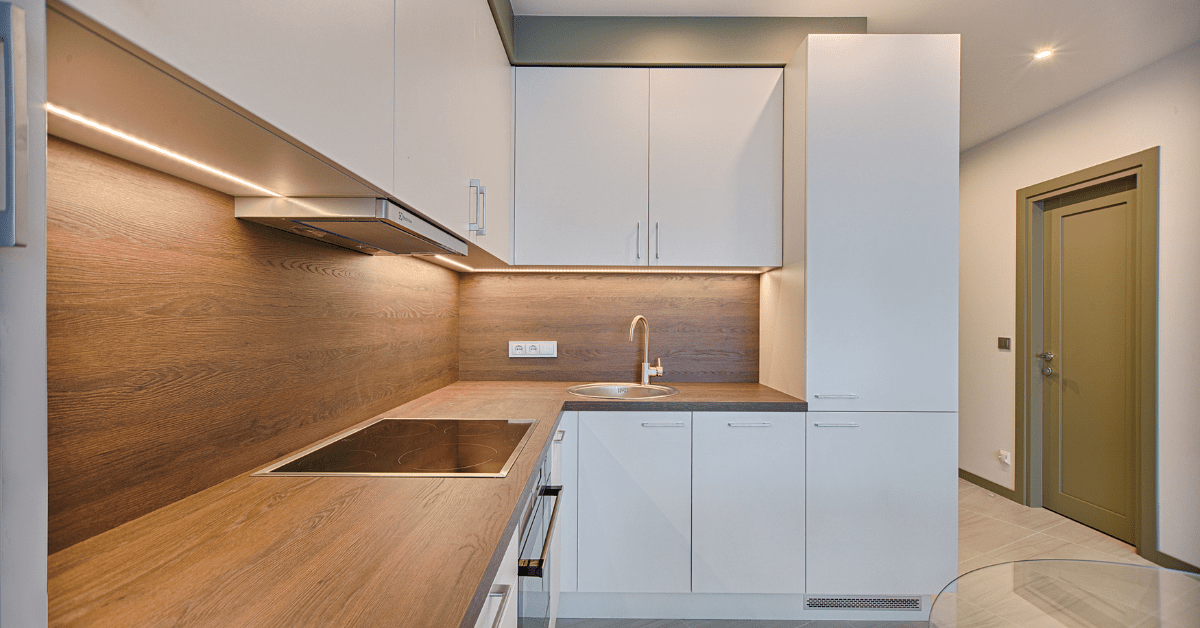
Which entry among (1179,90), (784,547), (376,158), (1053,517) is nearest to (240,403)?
(376,158)

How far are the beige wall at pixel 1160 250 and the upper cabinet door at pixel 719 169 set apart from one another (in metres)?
2.03

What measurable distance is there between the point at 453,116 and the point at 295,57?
0.74 m

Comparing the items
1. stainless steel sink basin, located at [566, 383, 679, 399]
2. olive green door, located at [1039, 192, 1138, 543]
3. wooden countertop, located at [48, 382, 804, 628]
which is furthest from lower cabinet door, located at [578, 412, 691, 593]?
olive green door, located at [1039, 192, 1138, 543]

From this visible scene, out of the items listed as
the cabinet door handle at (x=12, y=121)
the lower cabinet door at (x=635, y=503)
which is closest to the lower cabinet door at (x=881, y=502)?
the lower cabinet door at (x=635, y=503)

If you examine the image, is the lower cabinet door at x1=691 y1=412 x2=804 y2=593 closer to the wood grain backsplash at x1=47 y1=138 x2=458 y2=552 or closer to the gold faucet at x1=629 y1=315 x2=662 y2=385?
the gold faucet at x1=629 y1=315 x2=662 y2=385

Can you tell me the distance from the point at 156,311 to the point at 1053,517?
4464mm

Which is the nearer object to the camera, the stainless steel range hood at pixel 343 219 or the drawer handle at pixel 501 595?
the drawer handle at pixel 501 595

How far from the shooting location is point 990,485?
143 inches

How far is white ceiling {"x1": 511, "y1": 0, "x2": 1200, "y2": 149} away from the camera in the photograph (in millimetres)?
2189

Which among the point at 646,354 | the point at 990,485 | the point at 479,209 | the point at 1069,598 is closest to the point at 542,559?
the point at 479,209

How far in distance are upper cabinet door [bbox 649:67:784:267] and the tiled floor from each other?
150 cm

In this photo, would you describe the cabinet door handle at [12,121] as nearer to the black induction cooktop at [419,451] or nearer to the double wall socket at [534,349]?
the black induction cooktop at [419,451]

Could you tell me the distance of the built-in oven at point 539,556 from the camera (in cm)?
112

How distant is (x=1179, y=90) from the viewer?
8.16 ft
